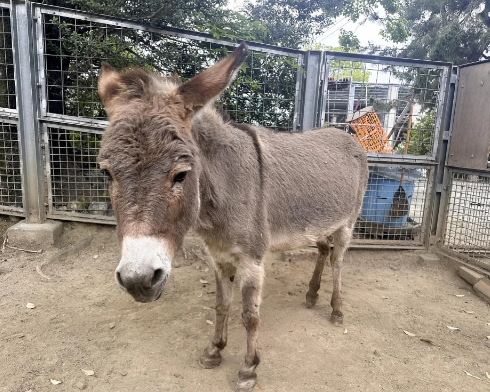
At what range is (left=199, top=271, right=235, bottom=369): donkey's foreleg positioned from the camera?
301cm

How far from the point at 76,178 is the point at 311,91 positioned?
13.3 feet

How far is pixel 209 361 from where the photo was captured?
2.99 meters

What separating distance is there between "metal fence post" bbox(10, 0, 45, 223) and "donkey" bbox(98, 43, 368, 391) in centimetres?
291

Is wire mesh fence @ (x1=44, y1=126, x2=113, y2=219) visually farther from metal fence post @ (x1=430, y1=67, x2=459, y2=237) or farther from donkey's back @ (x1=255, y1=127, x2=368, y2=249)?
metal fence post @ (x1=430, y1=67, x2=459, y2=237)

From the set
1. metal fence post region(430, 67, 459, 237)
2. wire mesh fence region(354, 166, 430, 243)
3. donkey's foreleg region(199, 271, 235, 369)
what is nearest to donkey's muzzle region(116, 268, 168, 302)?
donkey's foreleg region(199, 271, 235, 369)

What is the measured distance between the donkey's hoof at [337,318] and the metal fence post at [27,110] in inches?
175

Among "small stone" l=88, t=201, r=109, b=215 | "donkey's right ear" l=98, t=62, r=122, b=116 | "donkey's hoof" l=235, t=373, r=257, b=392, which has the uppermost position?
"donkey's right ear" l=98, t=62, r=122, b=116

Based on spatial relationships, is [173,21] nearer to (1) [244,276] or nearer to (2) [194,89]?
(2) [194,89]

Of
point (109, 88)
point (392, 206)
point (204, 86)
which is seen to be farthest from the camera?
point (392, 206)

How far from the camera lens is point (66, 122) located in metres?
4.81

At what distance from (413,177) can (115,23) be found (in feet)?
17.8

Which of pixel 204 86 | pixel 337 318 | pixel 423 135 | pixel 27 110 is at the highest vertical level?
pixel 204 86

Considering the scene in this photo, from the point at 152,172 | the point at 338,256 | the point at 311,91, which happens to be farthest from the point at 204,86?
the point at 311,91

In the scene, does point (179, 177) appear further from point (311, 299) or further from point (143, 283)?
point (311, 299)
